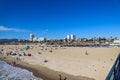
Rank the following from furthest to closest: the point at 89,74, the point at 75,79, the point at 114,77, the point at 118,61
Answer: the point at 89,74, the point at 75,79, the point at 118,61, the point at 114,77

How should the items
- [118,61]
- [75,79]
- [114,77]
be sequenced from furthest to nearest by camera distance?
[75,79]
[118,61]
[114,77]

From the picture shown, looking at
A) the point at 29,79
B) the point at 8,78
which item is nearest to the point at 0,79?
the point at 8,78

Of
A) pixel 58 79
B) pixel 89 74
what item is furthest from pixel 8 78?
pixel 89 74

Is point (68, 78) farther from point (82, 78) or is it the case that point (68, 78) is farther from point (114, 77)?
point (114, 77)

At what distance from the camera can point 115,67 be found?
2.96 meters

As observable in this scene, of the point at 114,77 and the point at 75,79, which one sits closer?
the point at 114,77

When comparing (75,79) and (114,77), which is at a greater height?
(114,77)

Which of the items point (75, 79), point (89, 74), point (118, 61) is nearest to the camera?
point (118, 61)

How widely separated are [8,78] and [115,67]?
671 inches

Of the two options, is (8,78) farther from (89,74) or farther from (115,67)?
(115,67)

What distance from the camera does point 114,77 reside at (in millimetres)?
2895

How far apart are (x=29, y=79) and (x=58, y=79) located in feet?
9.32

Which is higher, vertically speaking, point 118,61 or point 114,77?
point 118,61

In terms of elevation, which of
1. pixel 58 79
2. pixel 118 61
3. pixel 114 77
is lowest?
pixel 58 79
